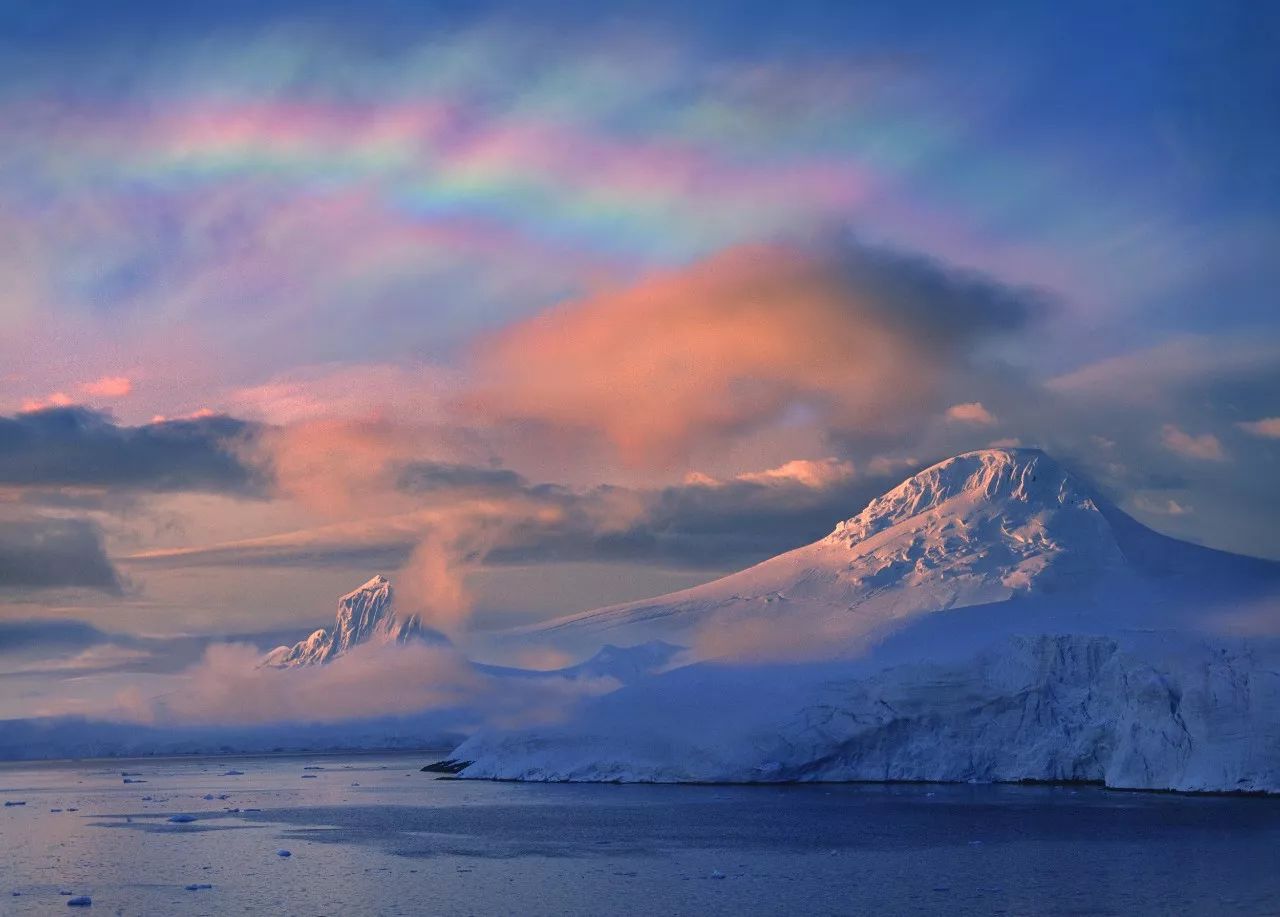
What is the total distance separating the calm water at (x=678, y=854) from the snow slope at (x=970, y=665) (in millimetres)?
2695

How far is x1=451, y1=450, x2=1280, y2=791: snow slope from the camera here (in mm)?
67750

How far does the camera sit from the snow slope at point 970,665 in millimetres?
67750

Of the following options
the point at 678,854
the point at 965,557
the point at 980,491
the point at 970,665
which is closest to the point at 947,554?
the point at 965,557

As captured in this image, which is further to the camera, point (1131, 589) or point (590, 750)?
point (1131, 589)

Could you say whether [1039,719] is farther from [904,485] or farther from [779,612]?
[904,485]

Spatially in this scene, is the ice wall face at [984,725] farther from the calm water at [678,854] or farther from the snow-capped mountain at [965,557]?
the snow-capped mountain at [965,557]

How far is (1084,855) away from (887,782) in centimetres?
3605

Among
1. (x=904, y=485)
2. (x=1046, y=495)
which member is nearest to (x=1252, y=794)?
(x=1046, y=495)

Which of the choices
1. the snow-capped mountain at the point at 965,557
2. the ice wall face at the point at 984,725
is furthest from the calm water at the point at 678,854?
the snow-capped mountain at the point at 965,557

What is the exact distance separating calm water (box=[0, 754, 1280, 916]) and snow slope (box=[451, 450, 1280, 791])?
2.70 m

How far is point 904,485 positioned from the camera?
120188mm

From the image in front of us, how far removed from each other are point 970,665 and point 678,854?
3369 cm

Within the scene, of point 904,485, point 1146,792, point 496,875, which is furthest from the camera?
point 904,485

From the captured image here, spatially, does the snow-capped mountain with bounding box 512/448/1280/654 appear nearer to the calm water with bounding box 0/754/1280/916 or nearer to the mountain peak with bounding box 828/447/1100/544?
the mountain peak with bounding box 828/447/1100/544
